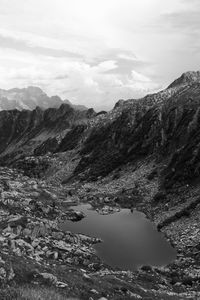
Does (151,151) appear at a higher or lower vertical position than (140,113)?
lower

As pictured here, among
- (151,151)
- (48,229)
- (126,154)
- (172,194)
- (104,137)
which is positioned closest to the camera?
(48,229)

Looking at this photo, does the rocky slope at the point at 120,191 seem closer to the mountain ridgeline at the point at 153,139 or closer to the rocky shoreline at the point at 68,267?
the rocky shoreline at the point at 68,267

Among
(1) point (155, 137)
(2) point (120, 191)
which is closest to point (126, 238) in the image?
(2) point (120, 191)

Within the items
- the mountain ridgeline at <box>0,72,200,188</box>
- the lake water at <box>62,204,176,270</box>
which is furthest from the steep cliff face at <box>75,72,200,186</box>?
the lake water at <box>62,204,176,270</box>

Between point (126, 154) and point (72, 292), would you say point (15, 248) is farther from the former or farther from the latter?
point (126, 154)

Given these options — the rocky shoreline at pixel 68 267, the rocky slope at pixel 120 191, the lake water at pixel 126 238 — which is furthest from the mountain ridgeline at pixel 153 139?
the rocky shoreline at pixel 68 267

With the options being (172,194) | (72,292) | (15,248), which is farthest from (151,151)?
(72,292)

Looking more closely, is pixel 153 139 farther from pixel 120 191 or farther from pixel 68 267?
pixel 68 267

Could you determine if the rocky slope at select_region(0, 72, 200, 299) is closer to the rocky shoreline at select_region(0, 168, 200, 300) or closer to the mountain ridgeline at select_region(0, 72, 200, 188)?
the rocky shoreline at select_region(0, 168, 200, 300)
